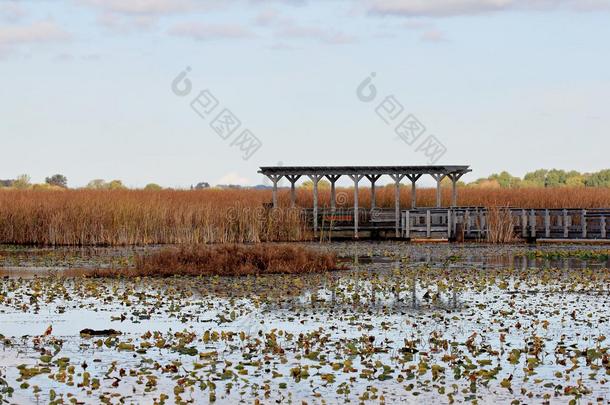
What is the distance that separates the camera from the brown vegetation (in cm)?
2391

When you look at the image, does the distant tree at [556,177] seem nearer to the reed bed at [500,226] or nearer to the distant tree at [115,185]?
the distant tree at [115,185]

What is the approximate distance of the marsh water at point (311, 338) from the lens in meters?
10.9

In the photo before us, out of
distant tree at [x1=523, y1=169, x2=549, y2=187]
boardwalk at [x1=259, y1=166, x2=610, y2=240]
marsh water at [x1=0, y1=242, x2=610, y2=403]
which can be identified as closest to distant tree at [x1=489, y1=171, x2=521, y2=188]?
distant tree at [x1=523, y1=169, x2=549, y2=187]

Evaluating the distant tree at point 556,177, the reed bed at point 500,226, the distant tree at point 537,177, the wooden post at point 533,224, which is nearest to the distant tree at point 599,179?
the distant tree at point 556,177

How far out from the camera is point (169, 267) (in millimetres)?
24062

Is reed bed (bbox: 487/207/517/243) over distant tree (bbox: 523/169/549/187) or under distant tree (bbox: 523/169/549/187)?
under

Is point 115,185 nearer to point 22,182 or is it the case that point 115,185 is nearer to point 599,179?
point 22,182

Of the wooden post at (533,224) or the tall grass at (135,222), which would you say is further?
the wooden post at (533,224)

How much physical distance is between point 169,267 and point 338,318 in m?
8.71

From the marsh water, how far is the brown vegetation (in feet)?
2.71

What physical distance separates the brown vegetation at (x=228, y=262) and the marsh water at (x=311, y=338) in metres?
0.83

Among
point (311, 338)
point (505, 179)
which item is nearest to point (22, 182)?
point (505, 179)

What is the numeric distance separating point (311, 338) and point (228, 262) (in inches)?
422

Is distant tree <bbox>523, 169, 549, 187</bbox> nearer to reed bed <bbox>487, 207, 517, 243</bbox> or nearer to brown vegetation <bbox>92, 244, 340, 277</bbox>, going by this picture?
reed bed <bbox>487, 207, 517, 243</bbox>
